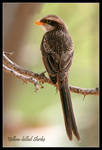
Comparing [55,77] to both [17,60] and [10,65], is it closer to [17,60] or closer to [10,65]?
[10,65]

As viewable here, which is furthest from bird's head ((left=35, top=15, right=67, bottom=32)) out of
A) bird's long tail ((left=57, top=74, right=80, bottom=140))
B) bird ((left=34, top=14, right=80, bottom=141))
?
bird's long tail ((left=57, top=74, right=80, bottom=140))

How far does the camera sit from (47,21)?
493cm

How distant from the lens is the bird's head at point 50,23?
193 inches

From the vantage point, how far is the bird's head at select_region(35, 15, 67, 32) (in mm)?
4906

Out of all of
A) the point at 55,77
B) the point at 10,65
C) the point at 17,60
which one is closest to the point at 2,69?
the point at 10,65

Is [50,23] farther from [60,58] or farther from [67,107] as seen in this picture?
[67,107]

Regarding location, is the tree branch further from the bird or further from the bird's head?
the bird's head

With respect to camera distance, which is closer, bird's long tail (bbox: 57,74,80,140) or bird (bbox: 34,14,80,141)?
bird's long tail (bbox: 57,74,80,140)

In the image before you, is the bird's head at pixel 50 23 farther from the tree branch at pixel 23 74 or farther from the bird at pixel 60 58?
the tree branch at pixel 23 74

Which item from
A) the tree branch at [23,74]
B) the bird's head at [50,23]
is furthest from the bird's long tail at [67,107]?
the bird's head at [50,23]

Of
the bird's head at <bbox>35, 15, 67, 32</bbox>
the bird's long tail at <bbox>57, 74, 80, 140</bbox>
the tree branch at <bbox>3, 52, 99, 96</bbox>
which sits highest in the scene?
the bird's head at <bbox>35, 15, 67, 32</bbox>

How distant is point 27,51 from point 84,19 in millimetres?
1365

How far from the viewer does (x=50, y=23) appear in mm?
4969

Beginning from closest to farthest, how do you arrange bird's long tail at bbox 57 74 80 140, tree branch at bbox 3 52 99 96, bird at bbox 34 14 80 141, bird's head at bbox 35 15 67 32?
bird's long tail at bbox 57 74 80 140, bird at bbox 34 14 80 141, tree branch at bbox 3 52 99 96, bird's head at bbox 35 15 67 32
